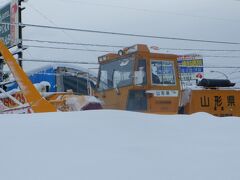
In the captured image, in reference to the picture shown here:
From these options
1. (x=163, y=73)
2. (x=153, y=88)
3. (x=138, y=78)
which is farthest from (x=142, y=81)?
(x=163, y=73)

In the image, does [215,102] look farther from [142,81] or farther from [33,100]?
[33,100]

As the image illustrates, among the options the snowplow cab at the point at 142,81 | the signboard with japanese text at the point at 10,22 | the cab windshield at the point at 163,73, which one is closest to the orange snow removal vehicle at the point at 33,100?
the snowplow cab at the point at 142,81

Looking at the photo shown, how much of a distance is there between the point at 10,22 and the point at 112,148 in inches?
768

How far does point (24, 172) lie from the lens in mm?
2260

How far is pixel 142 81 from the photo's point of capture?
8.78 m

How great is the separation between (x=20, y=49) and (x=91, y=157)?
14.0 meters

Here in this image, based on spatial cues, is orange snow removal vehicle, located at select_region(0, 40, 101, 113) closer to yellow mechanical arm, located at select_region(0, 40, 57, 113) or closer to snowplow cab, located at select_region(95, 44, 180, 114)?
yellow mechanical arm, located at select_region(0, 40, 57, 113)

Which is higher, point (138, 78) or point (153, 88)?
point (138, 78)

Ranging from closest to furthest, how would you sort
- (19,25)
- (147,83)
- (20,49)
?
Result: 1. (147,83)
2. (20,49)
3. (19,25)

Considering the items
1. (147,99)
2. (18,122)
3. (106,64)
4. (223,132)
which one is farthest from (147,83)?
(18,122)

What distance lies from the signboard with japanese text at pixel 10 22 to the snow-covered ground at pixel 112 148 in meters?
15.4

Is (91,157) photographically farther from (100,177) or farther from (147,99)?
(147,99)

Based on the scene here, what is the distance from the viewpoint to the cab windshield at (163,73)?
895cm

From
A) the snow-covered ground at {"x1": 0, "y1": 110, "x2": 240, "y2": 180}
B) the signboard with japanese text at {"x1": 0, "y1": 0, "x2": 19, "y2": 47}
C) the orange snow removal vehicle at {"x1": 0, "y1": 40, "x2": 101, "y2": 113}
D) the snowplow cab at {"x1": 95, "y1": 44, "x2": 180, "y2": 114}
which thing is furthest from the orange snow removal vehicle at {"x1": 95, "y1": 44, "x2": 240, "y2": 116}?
the signboard with japanese text at {"x1": 0, "y1": 0, "x2": 19, "y2": 47}
